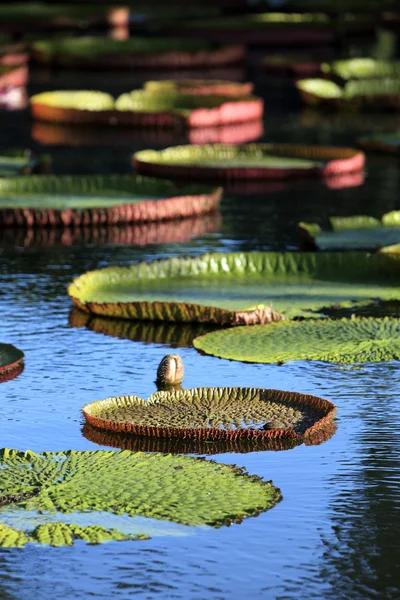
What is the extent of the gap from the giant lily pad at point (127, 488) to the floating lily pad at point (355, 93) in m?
10.2

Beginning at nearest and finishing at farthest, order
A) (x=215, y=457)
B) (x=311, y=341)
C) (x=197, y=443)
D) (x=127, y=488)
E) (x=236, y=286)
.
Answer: (x=127, y=488) < (x=215, y=457) < (x=197, y=443) < (x=311, y=341) < (x=236, y=286)

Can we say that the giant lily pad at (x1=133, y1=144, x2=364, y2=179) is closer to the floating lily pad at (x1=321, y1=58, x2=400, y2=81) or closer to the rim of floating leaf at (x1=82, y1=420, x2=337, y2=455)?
the floating lily pad at (x1=321, y1=58, x2=400, y2=81)

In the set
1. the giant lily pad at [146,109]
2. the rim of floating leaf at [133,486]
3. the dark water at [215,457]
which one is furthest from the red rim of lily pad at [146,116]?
the rim of floating leaf at [133,486]

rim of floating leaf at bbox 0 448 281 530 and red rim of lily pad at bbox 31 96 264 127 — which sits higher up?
rim of floating leaf at bbox 0 448 281 530

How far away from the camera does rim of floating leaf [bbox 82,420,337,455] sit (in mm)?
4246

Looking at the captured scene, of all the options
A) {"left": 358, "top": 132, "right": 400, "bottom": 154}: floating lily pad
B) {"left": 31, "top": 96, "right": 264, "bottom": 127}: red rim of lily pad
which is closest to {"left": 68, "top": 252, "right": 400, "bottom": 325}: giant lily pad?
{"left": 358, "top": 132, "right": 400, "bottom": 154}: floating lily pad

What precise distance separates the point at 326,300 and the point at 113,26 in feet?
62.1

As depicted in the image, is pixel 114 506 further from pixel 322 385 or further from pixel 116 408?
pixel 322 385

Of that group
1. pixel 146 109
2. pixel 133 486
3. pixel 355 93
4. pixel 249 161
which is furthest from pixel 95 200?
pixel 355 93

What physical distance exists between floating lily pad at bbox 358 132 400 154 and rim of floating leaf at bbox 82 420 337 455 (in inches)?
272

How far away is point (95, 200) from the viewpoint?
28.1 feet

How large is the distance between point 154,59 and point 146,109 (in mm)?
5133

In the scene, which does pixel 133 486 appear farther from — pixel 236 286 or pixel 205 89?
pixel 205 89

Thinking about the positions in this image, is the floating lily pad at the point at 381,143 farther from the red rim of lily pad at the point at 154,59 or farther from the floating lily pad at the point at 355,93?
the red rim of lily pad at the point at 154,59
